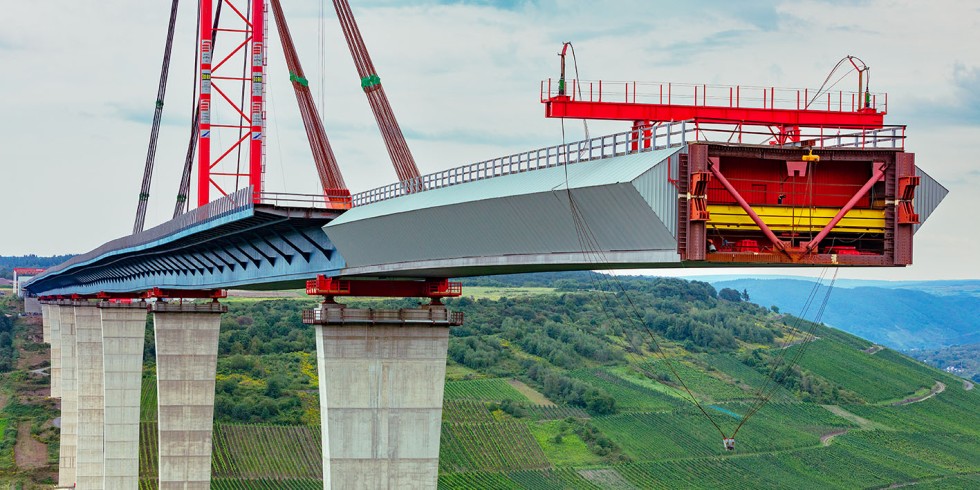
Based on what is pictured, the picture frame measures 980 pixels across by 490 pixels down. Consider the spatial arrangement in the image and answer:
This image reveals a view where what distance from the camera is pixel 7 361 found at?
614 feet

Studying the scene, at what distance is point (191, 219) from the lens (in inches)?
2452

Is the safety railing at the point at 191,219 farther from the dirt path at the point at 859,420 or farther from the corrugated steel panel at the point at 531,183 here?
the dirt path at the point at 859,420

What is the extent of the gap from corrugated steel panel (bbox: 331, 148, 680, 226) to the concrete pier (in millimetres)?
70536

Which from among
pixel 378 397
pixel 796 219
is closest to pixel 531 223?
pixel 796 219

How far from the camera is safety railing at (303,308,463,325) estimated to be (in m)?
43.6

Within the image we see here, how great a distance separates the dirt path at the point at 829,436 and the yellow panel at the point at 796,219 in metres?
154

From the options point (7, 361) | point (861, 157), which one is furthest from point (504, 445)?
point (861, 157)

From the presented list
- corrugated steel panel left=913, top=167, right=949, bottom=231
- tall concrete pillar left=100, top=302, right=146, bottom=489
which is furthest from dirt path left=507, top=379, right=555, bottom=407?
→ corrugated steel panel left=913, top=167, right=949, bottom=231

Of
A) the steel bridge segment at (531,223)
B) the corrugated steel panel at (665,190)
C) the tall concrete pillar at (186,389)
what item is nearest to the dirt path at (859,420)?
the tall concrete pillar at (186,389)

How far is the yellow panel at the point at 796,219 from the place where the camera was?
27516 mm

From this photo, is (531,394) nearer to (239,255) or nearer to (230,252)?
(230,252)

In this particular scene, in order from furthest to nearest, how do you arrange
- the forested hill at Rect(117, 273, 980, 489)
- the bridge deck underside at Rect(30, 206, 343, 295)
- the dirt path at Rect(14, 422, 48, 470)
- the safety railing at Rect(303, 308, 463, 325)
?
the forested hill at Rect(117, 273, 980, 489) < the dirt path at Rect(14, 422, 48, 470) < the bridge deck underside at Rect(30, 206, 343, 295) < the safety railing at Rect(303, 308, 463, 325)

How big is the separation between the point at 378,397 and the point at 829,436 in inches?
5833

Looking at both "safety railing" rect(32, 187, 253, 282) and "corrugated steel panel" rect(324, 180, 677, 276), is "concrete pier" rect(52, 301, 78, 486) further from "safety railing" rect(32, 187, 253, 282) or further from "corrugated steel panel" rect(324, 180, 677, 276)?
"corrugated steel panel" rect(324, 180, 677, 276)
